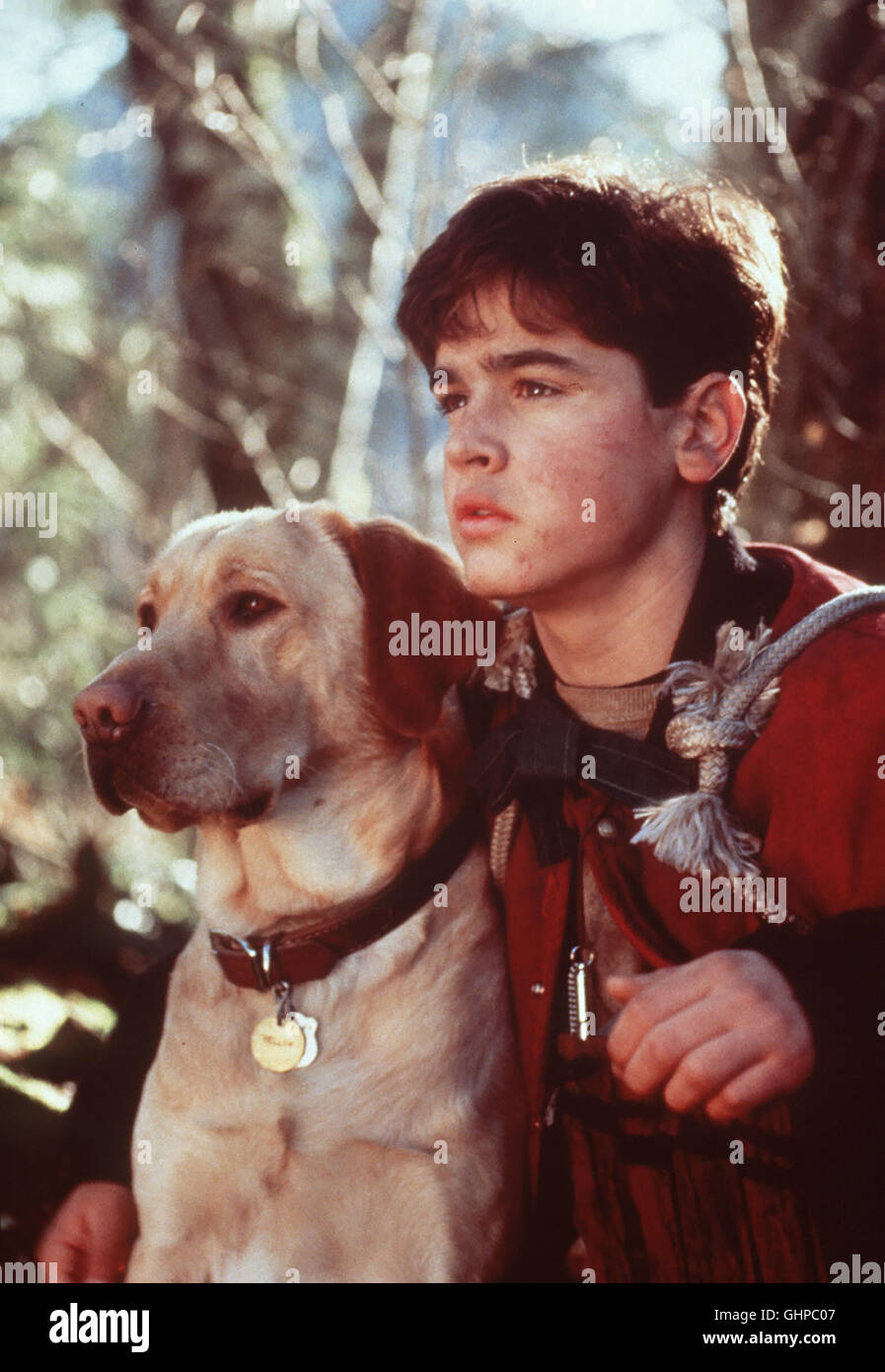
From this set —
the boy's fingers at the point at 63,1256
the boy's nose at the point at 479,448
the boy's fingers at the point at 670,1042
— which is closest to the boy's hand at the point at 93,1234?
→ the boy's fingers at the point at 63,1256

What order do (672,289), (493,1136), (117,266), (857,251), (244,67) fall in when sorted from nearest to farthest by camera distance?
1. (493,1136)
2. (672,289)
3. (857,251)
4. (244,67)
5. (117,266)

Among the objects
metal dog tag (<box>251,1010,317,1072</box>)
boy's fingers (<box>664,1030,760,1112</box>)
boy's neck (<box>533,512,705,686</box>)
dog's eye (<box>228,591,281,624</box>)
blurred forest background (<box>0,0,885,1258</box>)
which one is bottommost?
boy's fingers (<box>664,1030,760,1112</box>)

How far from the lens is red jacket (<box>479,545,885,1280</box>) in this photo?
1695 mm

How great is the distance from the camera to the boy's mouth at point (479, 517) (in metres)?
2.02

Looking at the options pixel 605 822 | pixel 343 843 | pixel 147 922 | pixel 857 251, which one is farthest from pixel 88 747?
pixel 857 251

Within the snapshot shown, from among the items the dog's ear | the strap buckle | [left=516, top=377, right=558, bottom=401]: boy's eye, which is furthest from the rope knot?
the strap buckle

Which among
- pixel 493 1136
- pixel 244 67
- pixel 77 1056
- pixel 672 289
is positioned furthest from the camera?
pixel 244 67

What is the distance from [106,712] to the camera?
6.33ft

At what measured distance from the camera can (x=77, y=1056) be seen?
2.92 metres

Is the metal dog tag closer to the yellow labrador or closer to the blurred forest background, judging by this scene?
the yellow labrador

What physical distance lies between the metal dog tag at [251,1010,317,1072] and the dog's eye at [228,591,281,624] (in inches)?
26.0

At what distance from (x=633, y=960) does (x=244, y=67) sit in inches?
153

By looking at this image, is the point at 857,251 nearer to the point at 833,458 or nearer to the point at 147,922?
the point at 833,458

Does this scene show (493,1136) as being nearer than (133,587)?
Yes
